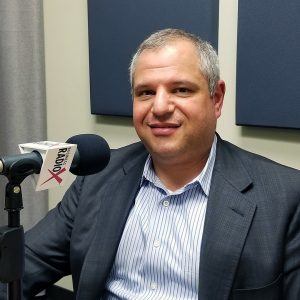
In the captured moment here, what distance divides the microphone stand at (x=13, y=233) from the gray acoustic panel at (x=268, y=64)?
0.95m

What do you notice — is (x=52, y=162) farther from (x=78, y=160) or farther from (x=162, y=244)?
(x=162, y=244)

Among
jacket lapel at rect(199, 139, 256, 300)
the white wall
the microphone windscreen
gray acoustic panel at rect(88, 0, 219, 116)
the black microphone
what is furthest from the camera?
the white wall

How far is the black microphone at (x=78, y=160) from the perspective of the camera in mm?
768

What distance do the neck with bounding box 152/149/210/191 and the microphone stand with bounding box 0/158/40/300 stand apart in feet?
1.86

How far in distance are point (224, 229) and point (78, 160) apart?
0.49 meters

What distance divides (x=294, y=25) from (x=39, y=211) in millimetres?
1355

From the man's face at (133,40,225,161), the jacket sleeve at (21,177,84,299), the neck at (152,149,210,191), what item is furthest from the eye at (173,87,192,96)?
the jacket sleeve at (21,177,84,299)

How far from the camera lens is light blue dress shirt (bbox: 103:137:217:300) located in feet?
4.05

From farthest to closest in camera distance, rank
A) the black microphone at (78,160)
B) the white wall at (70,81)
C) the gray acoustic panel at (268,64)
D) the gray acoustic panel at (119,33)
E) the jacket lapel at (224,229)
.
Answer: the white wall at (70,81) → the gray acoustic panel at (119,33) → the gray acoustic panel at (268,64) → the jacket lapel at (224,229) → the black microphone at (78,160)

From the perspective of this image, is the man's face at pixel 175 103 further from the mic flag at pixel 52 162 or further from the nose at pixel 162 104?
the mic flag at pixel 52 162

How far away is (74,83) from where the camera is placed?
6.88ft

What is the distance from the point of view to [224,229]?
121 cm

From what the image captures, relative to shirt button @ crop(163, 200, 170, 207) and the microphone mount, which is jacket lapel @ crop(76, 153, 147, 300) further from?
the microphone mount

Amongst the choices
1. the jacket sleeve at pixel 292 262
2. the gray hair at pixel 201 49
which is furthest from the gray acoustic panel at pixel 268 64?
the jacket sleeve at pixel 292 262
